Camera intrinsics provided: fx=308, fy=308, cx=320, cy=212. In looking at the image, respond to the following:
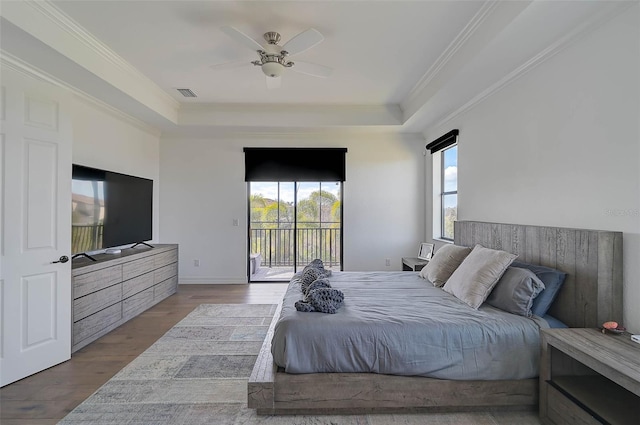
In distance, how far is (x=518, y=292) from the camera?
2057 millimetres

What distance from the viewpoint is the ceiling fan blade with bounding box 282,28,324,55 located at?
2.23m

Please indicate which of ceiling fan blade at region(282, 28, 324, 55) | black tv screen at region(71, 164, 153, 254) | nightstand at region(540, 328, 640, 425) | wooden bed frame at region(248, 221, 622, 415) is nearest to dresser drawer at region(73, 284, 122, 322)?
black tv screen at region(71, 164, 153, 254)

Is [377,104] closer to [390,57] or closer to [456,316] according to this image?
[390,57]

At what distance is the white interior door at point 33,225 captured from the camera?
2199 mm

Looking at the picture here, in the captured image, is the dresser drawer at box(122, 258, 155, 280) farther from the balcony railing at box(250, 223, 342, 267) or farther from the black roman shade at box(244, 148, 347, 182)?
the black roman shade at box(244, 148, 347, 182)

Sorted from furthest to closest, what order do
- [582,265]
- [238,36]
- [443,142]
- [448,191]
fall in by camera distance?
1. [448,191]
2. [443,142]
3. [238,36]
4. [582,265]

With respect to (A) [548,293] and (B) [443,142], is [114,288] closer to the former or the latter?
(A) [548,293]

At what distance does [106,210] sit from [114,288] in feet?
2.85

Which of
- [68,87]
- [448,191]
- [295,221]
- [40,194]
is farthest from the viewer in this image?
[295,221]

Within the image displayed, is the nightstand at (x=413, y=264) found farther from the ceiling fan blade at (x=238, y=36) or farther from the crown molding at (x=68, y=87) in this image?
the crown molding at (x=68, y=87)

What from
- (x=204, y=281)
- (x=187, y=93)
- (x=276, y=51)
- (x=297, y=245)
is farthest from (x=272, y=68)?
(x=204, y=281)

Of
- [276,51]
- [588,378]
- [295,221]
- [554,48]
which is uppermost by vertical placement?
[276,51]

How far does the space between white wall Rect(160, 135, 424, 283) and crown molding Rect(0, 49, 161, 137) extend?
62cm

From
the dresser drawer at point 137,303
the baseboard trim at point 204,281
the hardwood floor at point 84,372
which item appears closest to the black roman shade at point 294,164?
the baseboard trim at point 204,281
